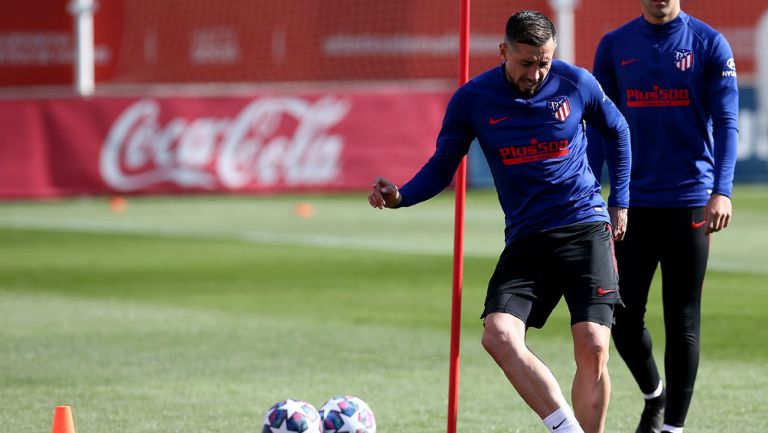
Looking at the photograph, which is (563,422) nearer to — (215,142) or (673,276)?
(673,276)

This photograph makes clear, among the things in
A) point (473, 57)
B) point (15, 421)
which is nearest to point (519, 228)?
point (15, 421)

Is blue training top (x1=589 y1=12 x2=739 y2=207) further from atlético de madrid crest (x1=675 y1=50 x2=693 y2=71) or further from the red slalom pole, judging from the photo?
the red slalom pole

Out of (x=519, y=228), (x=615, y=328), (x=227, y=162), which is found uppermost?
(x=519, y=228)

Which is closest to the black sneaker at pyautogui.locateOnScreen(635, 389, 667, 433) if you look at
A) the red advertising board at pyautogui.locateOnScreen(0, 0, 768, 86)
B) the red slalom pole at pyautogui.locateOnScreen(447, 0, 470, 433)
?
the red slalom pole at pyautogui.locateOnScreen(447, 0, 470, 433)

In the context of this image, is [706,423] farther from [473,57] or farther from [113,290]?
[473,57]

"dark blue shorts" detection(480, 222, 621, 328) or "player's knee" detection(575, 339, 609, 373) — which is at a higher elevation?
"dark blue shorts" detection(480, 222, 621, 328)

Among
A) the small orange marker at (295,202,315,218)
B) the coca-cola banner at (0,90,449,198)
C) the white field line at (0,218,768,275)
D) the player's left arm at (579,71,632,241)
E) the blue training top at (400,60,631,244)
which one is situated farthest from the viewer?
the coca-cola banner at (0,90,449,198)

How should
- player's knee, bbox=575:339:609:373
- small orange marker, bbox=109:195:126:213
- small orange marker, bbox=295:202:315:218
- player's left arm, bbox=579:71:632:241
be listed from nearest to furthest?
1. player's knee, bbox=575:339:609:373
2. player's left arm, bbox=579:71:632:241
3. small orange marker, bbox=295:202:315:218
4. small orange marker, bbox=109:195:126:213

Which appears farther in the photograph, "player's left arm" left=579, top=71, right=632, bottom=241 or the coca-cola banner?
the coca-cola banner

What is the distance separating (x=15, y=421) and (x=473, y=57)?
1072 inches

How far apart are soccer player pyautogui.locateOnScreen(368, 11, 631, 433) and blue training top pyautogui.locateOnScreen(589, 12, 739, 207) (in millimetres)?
679

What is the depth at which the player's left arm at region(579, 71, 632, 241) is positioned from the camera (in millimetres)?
6734

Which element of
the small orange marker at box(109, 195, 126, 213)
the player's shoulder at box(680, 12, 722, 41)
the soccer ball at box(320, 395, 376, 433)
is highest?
the player's shoulder at box(680, 12, 722, 41)

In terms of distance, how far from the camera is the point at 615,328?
765cm
